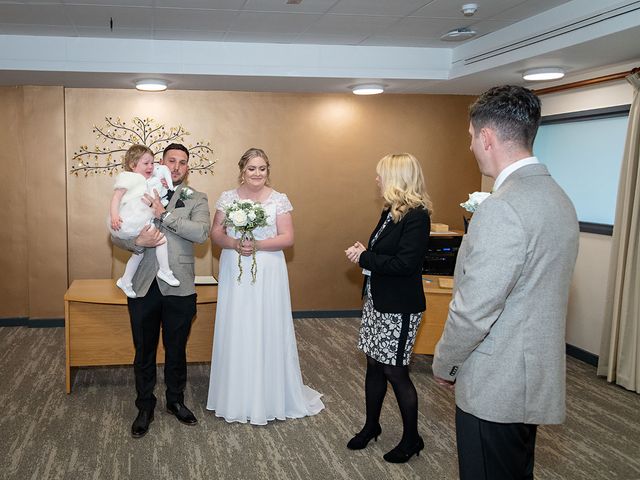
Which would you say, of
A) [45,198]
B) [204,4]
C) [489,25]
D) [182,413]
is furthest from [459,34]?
[45,198]

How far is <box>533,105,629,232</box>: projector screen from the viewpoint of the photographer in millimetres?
5812

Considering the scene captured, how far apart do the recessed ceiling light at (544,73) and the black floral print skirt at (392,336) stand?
2.99 m

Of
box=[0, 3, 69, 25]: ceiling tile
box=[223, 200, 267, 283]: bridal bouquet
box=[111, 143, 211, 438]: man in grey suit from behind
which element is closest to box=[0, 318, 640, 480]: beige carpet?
box=[111, 143, 211, 438]: man in grey suit from behind

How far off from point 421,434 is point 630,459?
1271 millimetres

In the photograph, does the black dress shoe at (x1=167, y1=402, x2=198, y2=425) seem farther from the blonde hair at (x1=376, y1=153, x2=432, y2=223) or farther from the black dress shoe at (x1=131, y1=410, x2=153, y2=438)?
the blonde hair at (x1=376, y1=153, x2=432, y2=223)

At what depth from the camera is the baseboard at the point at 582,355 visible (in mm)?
5903

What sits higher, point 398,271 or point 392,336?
point 398,271

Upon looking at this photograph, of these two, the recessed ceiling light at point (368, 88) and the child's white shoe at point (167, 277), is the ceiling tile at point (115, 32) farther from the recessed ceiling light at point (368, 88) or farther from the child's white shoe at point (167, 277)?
the child's white shoe at point (167, 277)

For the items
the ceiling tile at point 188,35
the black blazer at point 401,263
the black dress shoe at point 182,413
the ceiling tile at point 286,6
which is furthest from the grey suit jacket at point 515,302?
the ceiling tile at point 188,35

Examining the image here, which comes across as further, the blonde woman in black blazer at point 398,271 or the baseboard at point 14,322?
the baseboard at point 14,322

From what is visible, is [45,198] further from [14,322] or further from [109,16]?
[109,16]

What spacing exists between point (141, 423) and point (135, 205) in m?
1.41

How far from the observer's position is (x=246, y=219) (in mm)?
4027

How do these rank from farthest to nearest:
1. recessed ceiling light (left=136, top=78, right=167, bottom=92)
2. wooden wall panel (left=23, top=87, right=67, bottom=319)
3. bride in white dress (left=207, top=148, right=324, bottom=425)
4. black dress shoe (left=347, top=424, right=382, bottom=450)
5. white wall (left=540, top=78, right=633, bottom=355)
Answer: wooden wall panel (left=23, top=87, right=67, bottom=319) < recessed ceiling light (left=136, top=78, right=167, bottom=92) < white wall (left=540, top=78, right=633, bottom=355) < bride in white dress (left=207, top=148, right=324, bottom=425) < black dress shoe (left=347, top=424, right=382, bottom=450)
